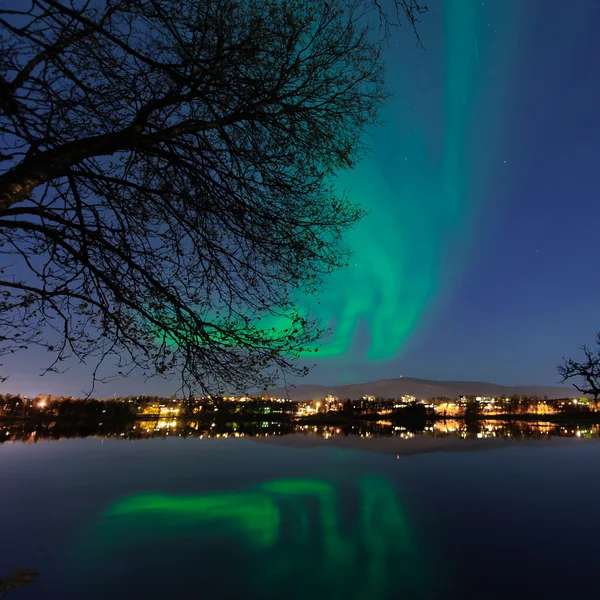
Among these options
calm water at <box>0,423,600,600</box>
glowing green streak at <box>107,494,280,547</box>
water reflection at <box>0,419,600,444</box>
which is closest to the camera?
calm water at <box>0,423,600,600</box>

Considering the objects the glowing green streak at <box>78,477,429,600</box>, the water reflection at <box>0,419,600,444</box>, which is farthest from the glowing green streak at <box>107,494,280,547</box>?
the water reflection at <box>0,419,600,444</box>

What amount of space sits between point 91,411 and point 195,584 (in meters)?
122

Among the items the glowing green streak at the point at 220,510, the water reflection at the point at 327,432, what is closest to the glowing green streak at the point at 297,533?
the glowing green streak at the point at 220,510

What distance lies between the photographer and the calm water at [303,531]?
7.64 meters

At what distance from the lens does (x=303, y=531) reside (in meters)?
10.9

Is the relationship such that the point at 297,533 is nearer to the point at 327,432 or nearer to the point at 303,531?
the point at 303,531

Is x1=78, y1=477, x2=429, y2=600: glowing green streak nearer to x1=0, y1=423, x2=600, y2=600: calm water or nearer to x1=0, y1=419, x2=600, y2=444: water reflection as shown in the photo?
x1=0, y1=423, x2=600, y2=600: calm water

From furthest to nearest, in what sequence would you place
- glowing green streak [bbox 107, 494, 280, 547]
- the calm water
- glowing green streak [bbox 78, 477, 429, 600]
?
glowing green streak [bbox 107, 494, 280, 547] < glowing green streak [bbox 78, 477, 429, 600] < the calm water

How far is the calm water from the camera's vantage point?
7.64m

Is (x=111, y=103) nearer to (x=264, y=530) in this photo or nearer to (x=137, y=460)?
(x=264, y=530)

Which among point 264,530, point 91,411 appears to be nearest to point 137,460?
point 264,530

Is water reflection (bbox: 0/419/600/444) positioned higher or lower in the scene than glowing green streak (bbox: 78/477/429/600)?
lower

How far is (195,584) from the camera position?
7523 mm

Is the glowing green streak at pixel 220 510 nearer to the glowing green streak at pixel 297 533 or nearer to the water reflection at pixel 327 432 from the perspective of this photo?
the glowing green streak at pixel 297 533
